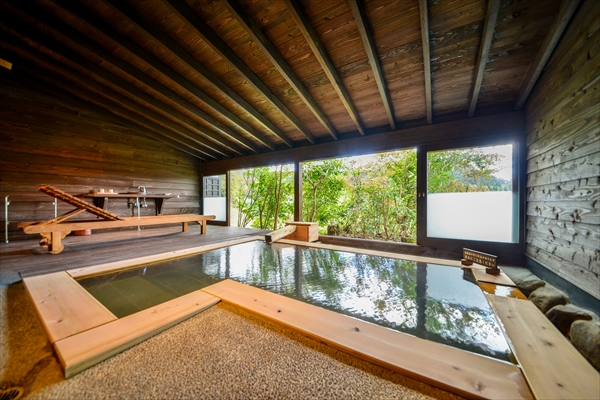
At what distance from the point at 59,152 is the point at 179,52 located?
3.80m

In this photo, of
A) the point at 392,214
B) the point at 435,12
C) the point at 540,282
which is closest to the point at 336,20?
the point at 435,12

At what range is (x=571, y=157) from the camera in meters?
1.77

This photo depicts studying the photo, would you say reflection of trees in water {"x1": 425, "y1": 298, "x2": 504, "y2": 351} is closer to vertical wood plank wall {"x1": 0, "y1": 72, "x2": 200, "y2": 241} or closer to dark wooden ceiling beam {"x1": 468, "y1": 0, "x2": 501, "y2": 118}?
dark wooden ceiling beam {"x1": 468, "y1": 0, "x2": 501, "y2": 118}

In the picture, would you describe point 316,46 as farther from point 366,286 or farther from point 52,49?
point 52,49

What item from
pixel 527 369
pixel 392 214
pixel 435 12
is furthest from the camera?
pixel 392 214

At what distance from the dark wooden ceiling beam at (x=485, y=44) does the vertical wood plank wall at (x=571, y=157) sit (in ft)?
1.73

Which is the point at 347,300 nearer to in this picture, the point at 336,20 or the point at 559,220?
the point at 559,220

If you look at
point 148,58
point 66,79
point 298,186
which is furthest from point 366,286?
point 66,79

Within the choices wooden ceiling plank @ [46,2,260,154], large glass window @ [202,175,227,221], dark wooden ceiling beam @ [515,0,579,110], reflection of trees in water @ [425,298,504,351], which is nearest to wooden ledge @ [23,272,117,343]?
reflection of trees in water @ [425,298,504,351]

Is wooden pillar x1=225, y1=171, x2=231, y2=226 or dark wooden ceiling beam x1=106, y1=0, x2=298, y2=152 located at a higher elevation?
dark wooden ceiling beam x1=106, y1=0, x2=298, y2=152

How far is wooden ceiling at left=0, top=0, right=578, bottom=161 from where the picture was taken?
1979mm

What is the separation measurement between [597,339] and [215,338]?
2.05 meters

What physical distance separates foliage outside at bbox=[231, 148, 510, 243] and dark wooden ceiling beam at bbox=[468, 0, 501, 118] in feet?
3.47

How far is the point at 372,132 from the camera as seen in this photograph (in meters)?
3.83
